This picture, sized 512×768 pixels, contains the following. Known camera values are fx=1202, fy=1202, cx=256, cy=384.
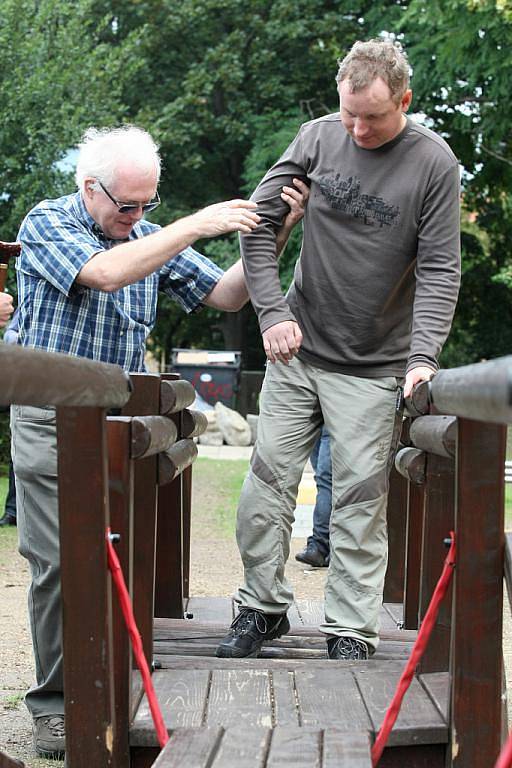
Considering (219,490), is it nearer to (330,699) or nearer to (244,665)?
(244,665)

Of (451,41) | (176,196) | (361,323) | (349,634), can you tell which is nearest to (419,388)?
(361,323)

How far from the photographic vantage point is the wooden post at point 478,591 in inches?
109

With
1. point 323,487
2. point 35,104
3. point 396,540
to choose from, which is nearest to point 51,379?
point 396,540

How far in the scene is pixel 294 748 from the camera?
284 cm

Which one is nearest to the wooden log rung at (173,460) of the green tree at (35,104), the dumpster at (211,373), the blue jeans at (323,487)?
the blue jeans at (323,487)

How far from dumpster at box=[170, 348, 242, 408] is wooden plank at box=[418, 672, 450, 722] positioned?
18.3m

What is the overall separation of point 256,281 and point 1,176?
446 inches

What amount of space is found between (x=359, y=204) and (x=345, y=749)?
1938 millimetres

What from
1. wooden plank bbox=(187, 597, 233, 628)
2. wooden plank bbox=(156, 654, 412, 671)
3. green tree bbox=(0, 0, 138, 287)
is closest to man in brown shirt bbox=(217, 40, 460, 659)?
wooden plank bbox=(156, 654, 412, 671)

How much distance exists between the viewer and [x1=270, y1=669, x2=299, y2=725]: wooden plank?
321 centimetres

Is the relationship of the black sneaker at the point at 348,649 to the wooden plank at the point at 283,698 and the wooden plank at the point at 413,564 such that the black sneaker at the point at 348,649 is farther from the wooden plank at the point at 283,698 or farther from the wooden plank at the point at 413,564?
the wooden plank at the point at 413,564

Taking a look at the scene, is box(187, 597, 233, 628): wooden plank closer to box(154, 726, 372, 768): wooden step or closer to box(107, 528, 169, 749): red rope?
box(154, 726, 372, 768): wooden step

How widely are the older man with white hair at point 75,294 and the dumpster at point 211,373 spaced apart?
58.3 feet

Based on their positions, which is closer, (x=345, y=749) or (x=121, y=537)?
(x=345, y=749)
